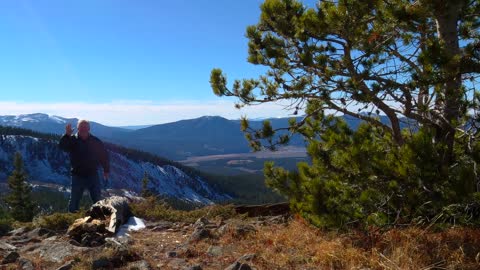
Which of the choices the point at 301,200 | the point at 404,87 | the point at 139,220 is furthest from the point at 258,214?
the point at 404,87

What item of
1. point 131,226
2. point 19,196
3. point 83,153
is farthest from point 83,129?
point 19,196

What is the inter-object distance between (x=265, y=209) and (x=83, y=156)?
528 centimetres

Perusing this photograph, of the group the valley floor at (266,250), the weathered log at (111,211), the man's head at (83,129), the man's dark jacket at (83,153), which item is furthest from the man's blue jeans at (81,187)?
the valley floor at (266,250)

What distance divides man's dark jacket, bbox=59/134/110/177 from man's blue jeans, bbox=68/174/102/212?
13 cm

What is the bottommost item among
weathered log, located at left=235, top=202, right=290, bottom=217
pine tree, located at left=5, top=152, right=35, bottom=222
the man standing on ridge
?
pine tree, located at left=5, top=152, right=35, bottom=222

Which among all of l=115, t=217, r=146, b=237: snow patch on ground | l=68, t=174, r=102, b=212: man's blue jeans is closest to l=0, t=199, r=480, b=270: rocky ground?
l=115, t=217, r=146, b=237: snow patch on ground

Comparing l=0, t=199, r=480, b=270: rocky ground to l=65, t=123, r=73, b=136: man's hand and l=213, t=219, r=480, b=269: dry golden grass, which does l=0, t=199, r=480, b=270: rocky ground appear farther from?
l=65, t=123, r=73, b=136: man's hand

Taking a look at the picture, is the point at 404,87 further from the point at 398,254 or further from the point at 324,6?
the point at 398,254

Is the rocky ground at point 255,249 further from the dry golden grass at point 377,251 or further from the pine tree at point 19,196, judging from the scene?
the pine tree at point 19,196

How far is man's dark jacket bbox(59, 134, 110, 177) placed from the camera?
11.3 meters

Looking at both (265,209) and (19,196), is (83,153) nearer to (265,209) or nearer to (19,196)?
(265,209)

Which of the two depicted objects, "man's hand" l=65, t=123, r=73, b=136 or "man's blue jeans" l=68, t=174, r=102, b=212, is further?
"man's blue jeans" l=68, t=174, r=102, b=212

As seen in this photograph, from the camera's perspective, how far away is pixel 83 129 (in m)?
11.3

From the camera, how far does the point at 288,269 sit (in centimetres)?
651
